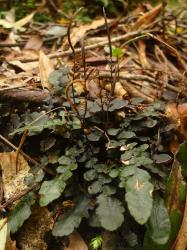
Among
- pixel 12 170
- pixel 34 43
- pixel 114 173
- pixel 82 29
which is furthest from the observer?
pixel 82 29

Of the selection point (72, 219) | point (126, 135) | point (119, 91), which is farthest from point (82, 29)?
point (72, 219)

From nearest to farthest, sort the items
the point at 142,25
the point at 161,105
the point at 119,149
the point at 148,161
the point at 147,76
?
the point at 148,161 < the point at 119,149 < the point at 161,105 < the point at 147,76 < the point at 142,25

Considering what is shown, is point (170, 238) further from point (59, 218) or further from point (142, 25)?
point (142, 25)

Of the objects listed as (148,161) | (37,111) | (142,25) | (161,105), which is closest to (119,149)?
(148,161)

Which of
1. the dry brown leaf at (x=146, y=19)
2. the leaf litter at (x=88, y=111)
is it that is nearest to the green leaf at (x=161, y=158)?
the leaf litter at (x=88, y=111)

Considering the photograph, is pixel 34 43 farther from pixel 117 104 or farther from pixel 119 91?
pixel 117 104

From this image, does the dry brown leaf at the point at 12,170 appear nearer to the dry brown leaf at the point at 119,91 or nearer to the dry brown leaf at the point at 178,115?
the dry brown leaf at the point at 119,91
